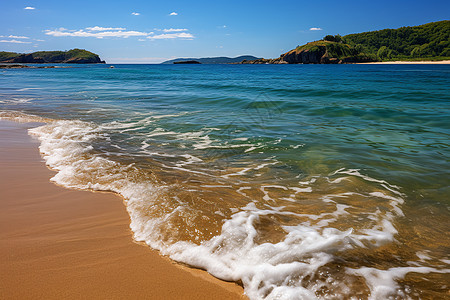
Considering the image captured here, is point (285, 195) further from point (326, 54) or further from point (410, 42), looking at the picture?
point (410, 42)

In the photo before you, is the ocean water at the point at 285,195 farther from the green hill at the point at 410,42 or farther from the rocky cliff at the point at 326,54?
the green hill at the point at 410,42

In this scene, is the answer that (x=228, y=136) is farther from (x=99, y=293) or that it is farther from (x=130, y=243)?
(x=99, y=293)

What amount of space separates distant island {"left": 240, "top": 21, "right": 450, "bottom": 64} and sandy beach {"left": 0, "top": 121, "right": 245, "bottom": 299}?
16326 centimetres

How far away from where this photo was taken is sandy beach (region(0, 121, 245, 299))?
2.27m

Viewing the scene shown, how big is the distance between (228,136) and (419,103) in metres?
12.9

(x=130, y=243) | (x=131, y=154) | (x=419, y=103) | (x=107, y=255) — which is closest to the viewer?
(x=107, y=255)

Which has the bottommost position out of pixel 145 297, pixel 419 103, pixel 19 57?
pixel 145 297

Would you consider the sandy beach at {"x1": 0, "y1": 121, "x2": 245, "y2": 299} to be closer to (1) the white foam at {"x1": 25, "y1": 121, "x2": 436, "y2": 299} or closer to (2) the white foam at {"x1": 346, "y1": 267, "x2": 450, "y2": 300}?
(1) the white foam at {"x1": 25, "y1": 121, "x2": 436, "y2": 299}

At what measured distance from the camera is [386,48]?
533 ft

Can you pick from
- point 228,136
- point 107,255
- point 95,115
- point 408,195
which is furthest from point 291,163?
point 95,115

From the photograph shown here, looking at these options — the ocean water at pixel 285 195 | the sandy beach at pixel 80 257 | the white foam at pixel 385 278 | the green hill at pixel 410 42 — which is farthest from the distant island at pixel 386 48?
the sandy beach at pixel 80 257

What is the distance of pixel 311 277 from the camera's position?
238cm

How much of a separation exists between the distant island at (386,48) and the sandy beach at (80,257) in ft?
536

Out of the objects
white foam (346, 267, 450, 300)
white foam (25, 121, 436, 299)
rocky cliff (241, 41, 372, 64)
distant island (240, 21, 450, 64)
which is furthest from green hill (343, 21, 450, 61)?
white foam (346, 267, 450, 300)
